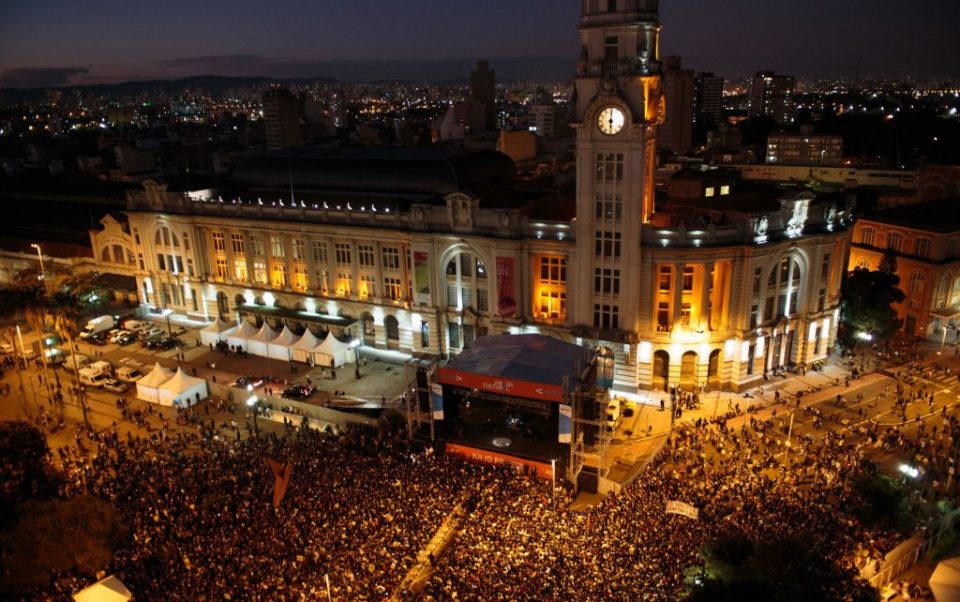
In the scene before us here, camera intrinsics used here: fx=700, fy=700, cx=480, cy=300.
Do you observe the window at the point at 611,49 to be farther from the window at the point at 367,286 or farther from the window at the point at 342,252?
the window at the point at 342,252

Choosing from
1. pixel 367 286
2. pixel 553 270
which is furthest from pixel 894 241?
pixel 367 286

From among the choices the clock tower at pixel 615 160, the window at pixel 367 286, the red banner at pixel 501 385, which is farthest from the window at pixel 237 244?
the clock tower at pixel 615 160

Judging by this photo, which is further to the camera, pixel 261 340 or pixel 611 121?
pixel 261 340

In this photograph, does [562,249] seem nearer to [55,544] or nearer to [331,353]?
[331,353]

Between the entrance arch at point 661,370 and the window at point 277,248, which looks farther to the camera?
the window at point 277,248

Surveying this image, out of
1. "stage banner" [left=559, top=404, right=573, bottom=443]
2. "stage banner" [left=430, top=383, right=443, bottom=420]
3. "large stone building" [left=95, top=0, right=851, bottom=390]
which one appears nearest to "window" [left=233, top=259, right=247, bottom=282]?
"large stone building" [left=95, top=0, right=851, bottom=390]

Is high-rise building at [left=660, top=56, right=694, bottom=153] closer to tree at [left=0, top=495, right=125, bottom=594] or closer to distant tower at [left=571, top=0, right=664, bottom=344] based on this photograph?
distant tower at [left=571, top=0, right=664, bottom=344]
